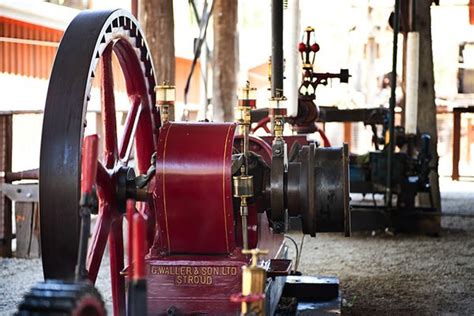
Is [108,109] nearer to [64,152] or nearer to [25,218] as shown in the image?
[64,152]

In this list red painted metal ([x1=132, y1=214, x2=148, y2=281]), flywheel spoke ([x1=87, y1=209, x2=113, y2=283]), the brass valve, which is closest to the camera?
red painted metal ([x1=132, y1=214, x2=148, y2=281])

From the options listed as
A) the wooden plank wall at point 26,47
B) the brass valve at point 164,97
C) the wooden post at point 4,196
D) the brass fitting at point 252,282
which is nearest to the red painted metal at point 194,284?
the brass valve at point 164,97

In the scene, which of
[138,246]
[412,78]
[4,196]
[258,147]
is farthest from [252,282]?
[412,78]

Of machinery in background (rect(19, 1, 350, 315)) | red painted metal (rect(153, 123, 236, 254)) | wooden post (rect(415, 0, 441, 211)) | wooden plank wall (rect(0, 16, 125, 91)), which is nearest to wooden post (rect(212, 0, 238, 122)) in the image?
wooden plank wall (rect(0, 16, 125, 91))

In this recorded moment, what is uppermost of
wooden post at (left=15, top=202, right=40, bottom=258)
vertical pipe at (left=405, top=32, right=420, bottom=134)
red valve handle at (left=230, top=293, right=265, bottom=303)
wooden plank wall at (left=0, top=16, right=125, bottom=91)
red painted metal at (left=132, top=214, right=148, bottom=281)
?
wooden plank wall at (left=0, top=16, right=125, bottom=91)

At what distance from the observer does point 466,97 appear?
13445 mm

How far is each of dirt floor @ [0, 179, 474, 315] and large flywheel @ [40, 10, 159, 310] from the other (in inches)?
63.8

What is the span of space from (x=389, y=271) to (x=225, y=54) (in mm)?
3339

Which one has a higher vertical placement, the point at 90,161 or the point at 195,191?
the point at 90,161

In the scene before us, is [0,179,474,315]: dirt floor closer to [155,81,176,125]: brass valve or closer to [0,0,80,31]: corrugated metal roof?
[155,81,176,125]: brass valve

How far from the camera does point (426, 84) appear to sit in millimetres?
7195

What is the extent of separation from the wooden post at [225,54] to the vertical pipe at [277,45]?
3.58m

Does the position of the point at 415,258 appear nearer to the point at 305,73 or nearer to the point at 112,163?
the point at 305,73

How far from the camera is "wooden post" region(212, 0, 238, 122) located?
8.09m
